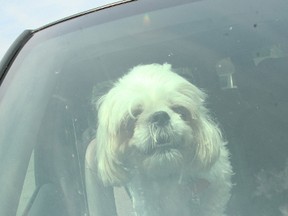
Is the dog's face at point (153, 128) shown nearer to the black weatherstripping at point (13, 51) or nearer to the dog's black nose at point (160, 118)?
the dog's black nose at point (160, 118)

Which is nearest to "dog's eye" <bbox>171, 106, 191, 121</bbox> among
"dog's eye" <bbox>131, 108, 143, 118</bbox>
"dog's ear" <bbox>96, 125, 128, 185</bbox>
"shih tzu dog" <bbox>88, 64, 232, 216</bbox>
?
"shih tzu dog" <bbox>88, 64, 232, 216</bbox>

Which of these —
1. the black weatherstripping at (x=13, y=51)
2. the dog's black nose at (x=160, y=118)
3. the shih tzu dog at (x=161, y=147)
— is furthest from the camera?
the black weatherstripping at (x=13, y=51)

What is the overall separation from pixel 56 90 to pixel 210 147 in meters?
0.68

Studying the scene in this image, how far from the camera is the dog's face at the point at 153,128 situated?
5.83 ft

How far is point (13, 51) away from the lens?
230cm

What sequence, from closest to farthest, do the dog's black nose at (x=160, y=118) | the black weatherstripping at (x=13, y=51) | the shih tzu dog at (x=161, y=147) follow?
the shih tzu dog at (x=161, y=147)
the dog's black nose at (x=160, y=118)
the black weatherstripping at (x=13, y=51)

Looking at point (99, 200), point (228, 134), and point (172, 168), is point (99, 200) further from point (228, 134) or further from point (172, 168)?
point (228, 134)

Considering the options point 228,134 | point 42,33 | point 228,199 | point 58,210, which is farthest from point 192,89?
point 42,33

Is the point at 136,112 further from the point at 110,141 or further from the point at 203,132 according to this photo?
the point at 203,132

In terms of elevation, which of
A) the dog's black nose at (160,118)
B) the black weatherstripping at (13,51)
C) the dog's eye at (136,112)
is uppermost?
the black weatherstripping at (13,51)

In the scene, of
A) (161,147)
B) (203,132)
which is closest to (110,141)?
(161,147)

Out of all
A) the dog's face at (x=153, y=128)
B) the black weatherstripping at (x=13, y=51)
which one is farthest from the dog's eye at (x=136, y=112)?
the black weatherstripping at (x=13, y=51)

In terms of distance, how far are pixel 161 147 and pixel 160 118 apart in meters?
0.12

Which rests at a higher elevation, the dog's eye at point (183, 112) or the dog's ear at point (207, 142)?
the dog's eye at point (183, 112)
